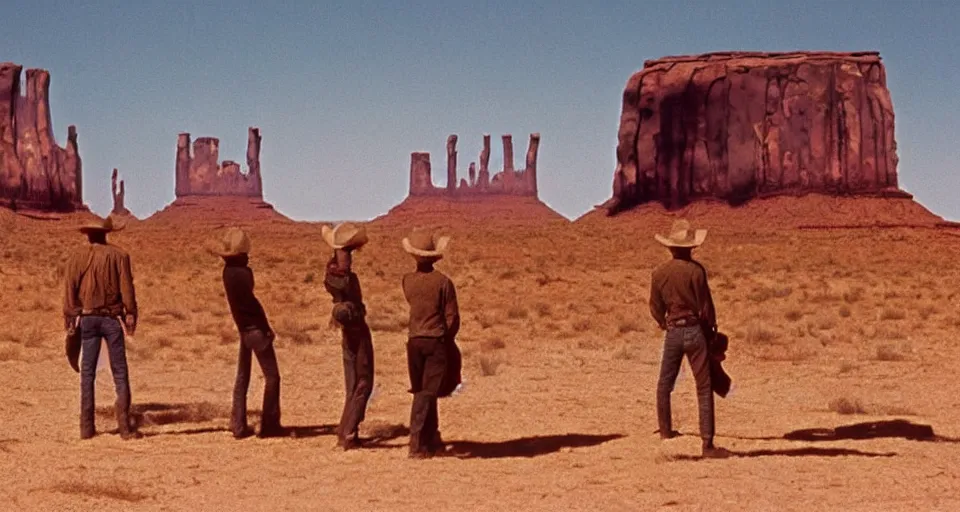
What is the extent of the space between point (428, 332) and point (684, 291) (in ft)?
6.32

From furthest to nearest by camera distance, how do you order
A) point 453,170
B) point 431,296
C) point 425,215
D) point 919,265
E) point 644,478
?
point 453,170 → point 425,215 → point 919,265 → point 431,296 → point 644,478

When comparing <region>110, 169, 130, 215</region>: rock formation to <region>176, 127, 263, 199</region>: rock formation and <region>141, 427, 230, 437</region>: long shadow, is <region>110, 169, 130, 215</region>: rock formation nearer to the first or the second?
<region>176, 127, 263, 199</region>: rock formation

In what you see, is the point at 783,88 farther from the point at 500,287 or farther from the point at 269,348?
the point at 269,348

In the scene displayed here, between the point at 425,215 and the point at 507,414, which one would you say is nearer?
the point at 507,414

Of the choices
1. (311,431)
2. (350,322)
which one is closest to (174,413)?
(311,431)

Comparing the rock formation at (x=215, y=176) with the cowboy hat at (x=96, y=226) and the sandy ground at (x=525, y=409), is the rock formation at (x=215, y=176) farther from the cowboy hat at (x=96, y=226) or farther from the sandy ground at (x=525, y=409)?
the cowboy hat at (x=96, y=226)

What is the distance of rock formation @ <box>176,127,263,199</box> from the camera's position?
118625mm

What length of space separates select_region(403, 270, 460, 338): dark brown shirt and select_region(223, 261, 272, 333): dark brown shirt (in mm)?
1377

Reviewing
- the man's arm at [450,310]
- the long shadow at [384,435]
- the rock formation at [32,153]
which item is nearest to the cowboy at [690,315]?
the man's arm at [450,310]

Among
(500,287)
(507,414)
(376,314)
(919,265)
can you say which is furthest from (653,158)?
(507,414)

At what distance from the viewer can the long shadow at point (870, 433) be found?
9586mm

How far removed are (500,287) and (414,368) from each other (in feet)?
68.7

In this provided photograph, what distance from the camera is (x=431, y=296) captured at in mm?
8398

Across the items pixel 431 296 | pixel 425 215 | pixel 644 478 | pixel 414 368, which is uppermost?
pixel 425 215
